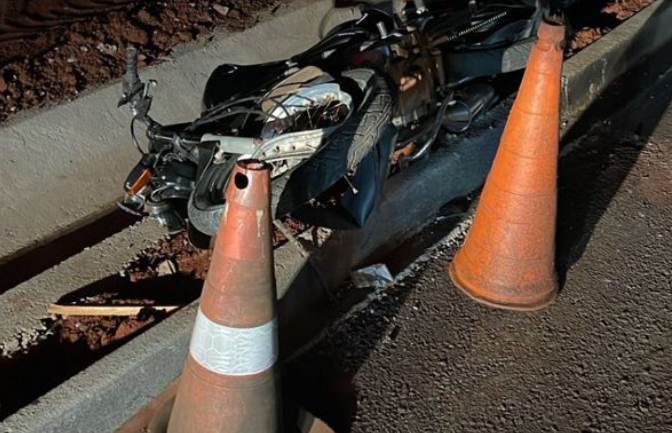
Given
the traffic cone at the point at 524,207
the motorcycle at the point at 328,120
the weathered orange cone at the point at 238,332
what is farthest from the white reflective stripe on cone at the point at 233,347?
the traffic cone at the point at 524,207

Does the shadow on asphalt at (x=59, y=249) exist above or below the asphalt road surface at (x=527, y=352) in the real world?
above

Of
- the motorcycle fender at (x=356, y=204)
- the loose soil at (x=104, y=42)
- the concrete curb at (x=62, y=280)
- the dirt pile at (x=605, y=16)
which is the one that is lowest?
the dirt pile at (x=605, y=16)

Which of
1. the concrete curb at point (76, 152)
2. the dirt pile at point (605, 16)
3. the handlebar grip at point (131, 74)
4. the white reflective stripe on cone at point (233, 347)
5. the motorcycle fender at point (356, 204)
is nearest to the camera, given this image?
the white reflective stripe on cone at point (233, 347)

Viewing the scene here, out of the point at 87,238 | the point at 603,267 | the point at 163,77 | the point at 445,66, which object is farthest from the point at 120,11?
the point at 603,267

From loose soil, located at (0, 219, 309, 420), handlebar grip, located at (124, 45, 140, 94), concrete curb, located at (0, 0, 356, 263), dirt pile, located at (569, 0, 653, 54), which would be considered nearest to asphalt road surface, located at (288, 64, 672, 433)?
loose soil, located at (0, 219, 309, 420)

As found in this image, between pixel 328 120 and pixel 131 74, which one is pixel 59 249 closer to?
pixel 131 74

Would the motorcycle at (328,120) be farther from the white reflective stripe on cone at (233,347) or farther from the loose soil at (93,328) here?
the white reflective stripe on cone at (233,347)

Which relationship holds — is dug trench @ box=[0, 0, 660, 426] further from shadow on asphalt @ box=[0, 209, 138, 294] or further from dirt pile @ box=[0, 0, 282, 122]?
dirt pile @ box=[0, 0, 282, 122]

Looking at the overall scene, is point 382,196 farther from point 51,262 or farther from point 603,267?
point 51,262

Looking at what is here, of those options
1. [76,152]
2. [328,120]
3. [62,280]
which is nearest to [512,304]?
[328,120]

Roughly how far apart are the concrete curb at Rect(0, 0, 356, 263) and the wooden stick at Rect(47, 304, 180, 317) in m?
1.22

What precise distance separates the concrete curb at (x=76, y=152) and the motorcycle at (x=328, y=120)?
2.89ft

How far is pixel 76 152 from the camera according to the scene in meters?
5.33

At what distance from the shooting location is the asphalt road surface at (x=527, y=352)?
3809mm
